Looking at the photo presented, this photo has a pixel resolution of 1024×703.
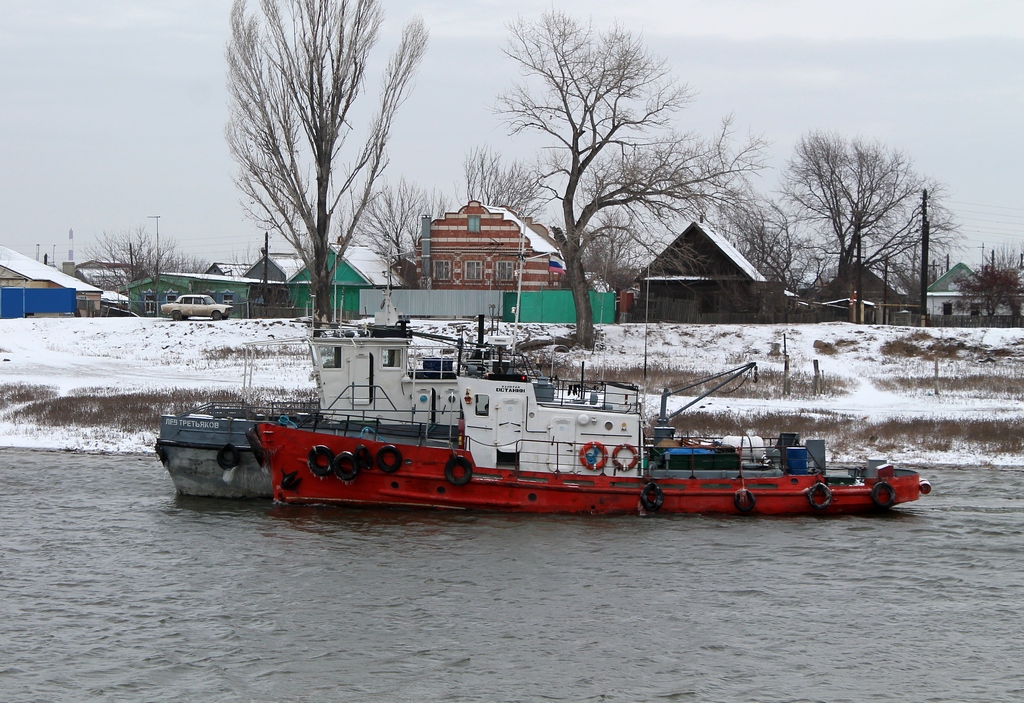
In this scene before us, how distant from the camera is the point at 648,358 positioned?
141ft

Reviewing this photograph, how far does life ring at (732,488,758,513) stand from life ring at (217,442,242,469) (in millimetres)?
9973

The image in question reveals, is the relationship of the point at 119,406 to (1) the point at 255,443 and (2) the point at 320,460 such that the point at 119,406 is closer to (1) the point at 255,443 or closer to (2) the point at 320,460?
(1) the point at 255,443

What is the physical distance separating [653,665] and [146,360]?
111 ft

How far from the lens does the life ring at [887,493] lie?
21.6m

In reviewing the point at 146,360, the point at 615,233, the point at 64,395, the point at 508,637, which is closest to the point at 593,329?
the point at 615,233

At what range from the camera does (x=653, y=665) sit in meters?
13.5

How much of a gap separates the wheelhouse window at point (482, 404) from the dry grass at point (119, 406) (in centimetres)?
989

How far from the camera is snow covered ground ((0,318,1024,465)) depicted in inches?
1323

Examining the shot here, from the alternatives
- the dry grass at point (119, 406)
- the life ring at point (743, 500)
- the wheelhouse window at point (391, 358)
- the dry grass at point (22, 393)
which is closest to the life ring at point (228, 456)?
the wheelhouse window at point (391, 358)

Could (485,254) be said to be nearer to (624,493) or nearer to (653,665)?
(624,493)

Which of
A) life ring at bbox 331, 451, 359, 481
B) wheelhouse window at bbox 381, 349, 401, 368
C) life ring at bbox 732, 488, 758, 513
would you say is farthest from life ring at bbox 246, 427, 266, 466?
life ring at bbox 732, 488, 758, 513

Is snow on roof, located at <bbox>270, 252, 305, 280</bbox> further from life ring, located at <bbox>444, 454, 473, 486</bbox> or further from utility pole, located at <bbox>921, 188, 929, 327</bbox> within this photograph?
life ring, located at <bbox>444, 454, 473, 486</bbox>

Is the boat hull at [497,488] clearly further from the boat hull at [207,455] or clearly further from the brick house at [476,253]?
the brick house at [476,253]

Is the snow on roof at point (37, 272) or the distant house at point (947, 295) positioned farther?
the distant house at point (947, 295)
